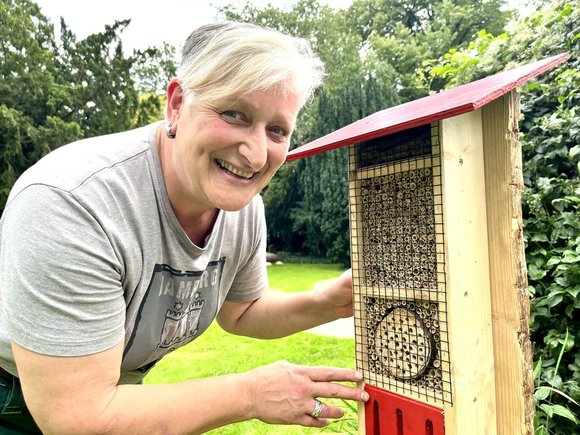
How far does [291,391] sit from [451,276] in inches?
20.0

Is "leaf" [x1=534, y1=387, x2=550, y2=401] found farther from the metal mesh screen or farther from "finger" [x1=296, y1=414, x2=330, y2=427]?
"finger" [x1=296, y1=414, x2=330, y2=427]

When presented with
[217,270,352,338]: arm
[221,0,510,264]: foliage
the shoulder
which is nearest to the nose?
the shoulder

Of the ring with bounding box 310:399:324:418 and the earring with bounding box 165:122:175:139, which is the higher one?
the earring with bounding box 165:122:175:139

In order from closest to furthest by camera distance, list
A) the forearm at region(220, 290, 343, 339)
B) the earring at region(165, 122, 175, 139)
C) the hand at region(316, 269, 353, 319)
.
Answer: the earring at region(165, 122, 175, 139) → the hand at region(316, 269, 353, 319) → the forearm at region(220, 290, 343, 339)

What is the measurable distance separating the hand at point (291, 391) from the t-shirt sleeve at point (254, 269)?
1.91ft

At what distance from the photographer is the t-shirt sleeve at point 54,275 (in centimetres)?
106

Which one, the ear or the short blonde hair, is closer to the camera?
the short blonde hair

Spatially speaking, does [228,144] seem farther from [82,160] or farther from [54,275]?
[54,275]

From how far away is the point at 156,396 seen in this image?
1150 mm

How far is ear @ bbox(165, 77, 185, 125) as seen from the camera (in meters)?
1.27

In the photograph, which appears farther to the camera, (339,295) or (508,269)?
(339,295)

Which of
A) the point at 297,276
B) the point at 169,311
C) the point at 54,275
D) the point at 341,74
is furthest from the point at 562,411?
the point at 341,74

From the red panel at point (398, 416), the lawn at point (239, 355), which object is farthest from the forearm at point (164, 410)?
the lawn at point (239, 355)

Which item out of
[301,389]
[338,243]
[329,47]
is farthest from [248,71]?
[329,47]
